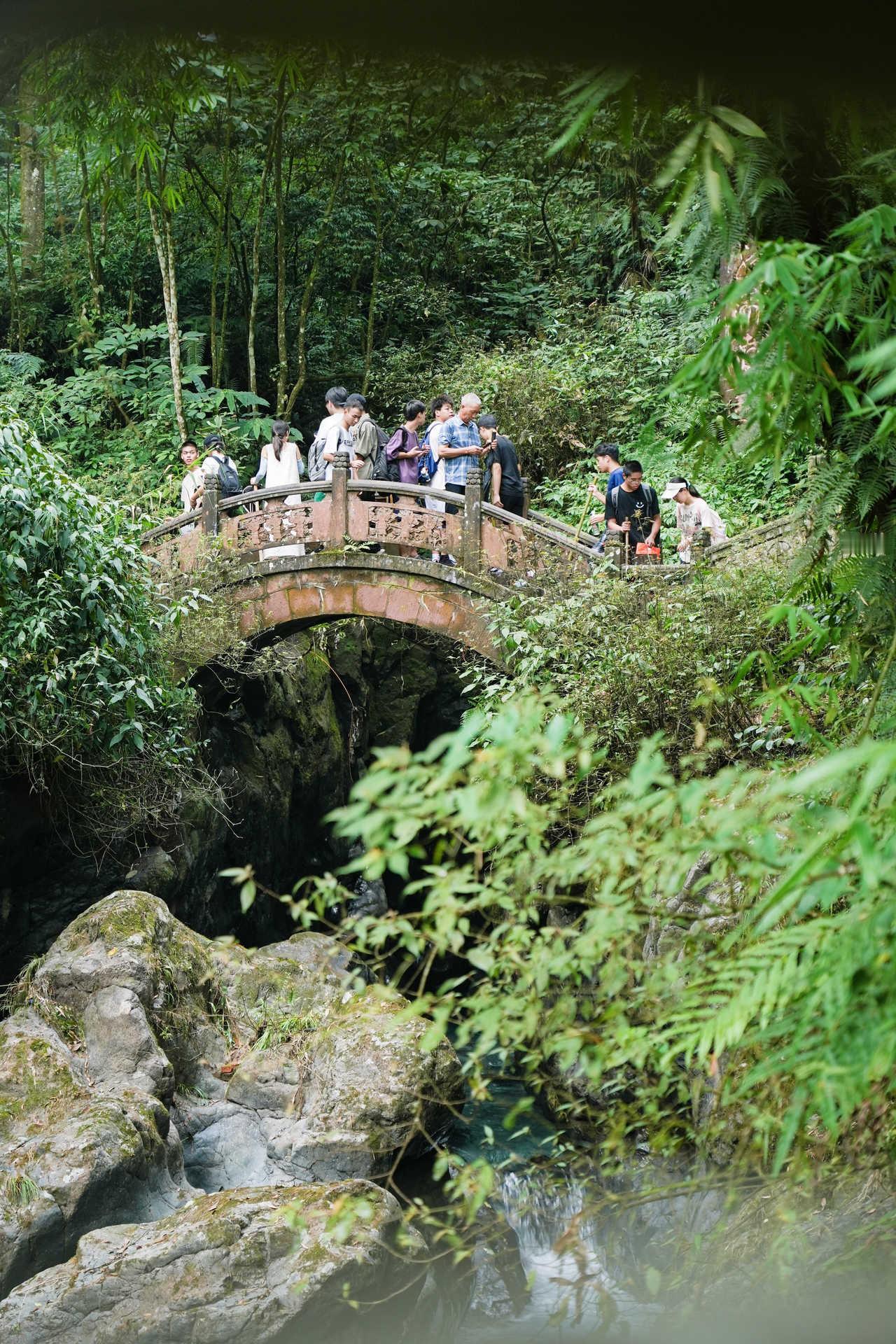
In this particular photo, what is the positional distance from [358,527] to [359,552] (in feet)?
0.79

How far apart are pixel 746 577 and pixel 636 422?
775 cm

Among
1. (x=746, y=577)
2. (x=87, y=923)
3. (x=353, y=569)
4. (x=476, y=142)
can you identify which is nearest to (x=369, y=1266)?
(x=87, y=923)

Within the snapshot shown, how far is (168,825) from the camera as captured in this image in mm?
10445

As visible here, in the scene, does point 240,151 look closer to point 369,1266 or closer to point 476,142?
point 476,142

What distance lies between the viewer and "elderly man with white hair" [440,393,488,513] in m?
12.6

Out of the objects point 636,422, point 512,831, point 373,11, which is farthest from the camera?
point 636,422

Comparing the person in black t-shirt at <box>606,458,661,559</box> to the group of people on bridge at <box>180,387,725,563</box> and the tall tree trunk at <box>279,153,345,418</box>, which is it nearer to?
the group of people on bridge at <box>180,387,725,563</box>

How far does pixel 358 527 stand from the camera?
1259cm

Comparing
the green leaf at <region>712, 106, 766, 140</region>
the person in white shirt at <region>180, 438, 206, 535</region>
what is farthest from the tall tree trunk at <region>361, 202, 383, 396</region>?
the green leaf at <region>712, 106, 766, 140</region>

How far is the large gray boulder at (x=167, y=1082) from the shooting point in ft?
23.0

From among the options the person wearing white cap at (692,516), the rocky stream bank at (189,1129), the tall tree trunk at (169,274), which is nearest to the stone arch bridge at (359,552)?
the person wearing white cap at (692,516)

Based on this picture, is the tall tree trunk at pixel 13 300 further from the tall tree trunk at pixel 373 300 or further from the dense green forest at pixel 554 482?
the tall tree trunk at pixel 373 300

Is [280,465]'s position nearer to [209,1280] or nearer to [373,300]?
[373,300]

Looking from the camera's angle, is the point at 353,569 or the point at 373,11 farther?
the point at 353,569
